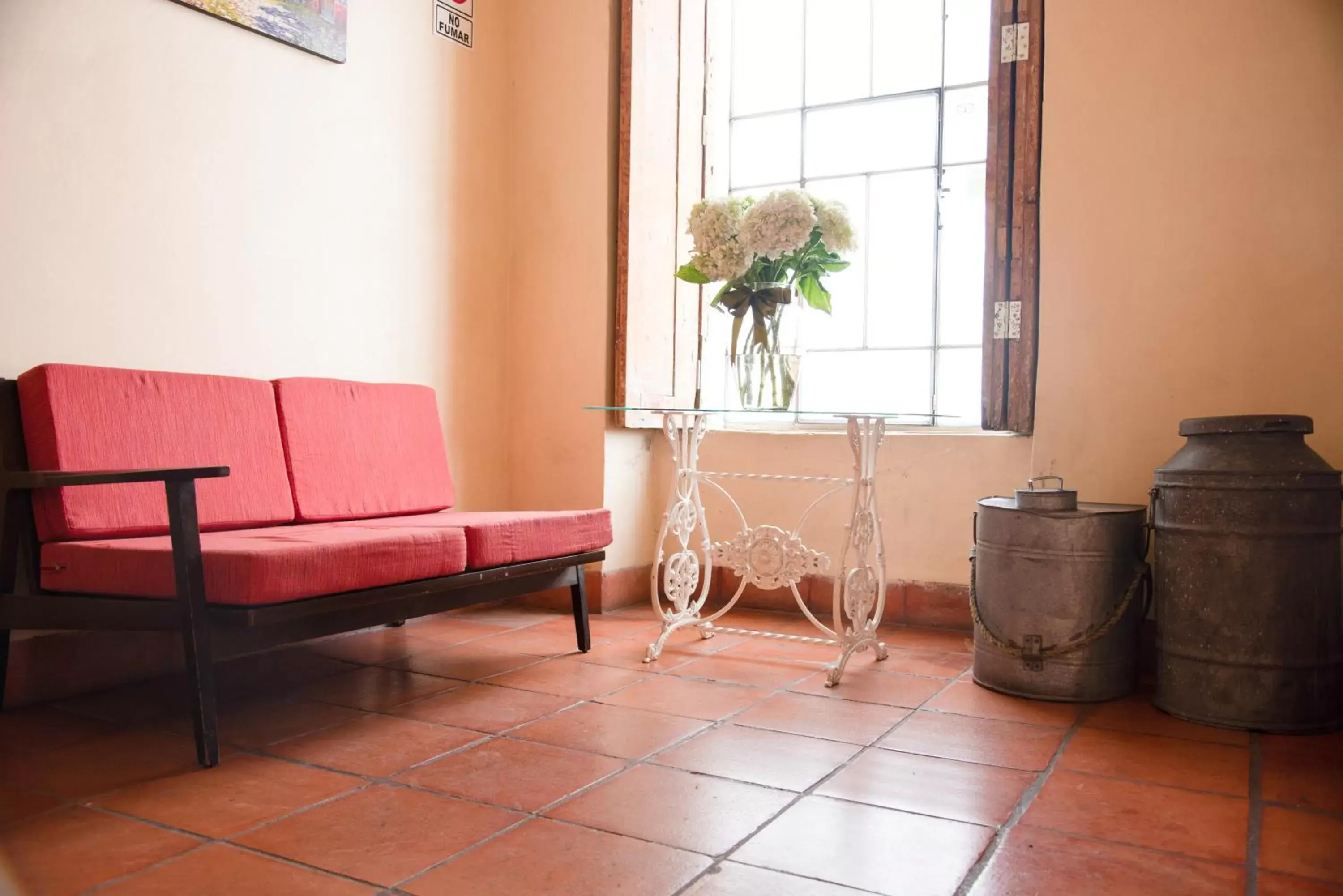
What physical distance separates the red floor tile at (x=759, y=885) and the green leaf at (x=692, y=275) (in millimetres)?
2101

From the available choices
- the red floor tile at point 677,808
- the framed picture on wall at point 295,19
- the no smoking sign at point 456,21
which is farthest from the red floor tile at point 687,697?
the no smoking sign at point 456,21

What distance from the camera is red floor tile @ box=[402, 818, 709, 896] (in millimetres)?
1619

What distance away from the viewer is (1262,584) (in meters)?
2.61

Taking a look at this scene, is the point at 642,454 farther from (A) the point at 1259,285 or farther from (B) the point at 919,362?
(A) the point at 1259,285

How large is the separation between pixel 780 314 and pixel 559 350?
1.33 meters

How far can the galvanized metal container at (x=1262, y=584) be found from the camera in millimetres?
2600

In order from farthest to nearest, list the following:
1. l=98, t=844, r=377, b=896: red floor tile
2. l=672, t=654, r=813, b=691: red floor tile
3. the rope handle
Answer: l=672, t=654, r=813, b=691: red floor tile → the rope handle → l=98, t=844, r=377, b=896: red floor tile

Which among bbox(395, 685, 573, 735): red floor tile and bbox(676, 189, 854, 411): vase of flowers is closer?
bbox(395, 685, 573, 735): red floor tile

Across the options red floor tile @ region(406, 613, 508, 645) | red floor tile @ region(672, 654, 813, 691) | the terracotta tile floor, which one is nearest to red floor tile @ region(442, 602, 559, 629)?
red floor tile @ region(406, 613, 508, 645)

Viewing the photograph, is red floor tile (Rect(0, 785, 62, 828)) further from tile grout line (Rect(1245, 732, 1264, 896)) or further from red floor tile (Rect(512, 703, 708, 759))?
tile grout line (Rect(1245, 732, 1264, 896))

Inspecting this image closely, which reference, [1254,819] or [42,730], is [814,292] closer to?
[1254,819]

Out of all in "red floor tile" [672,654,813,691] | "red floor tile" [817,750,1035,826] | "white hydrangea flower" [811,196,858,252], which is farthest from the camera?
"white hydrangea flower" [811,196,858,252]

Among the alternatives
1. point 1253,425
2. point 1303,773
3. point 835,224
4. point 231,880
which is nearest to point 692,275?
point 835,224

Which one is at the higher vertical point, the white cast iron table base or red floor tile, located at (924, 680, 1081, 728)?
the white cast iron table base
